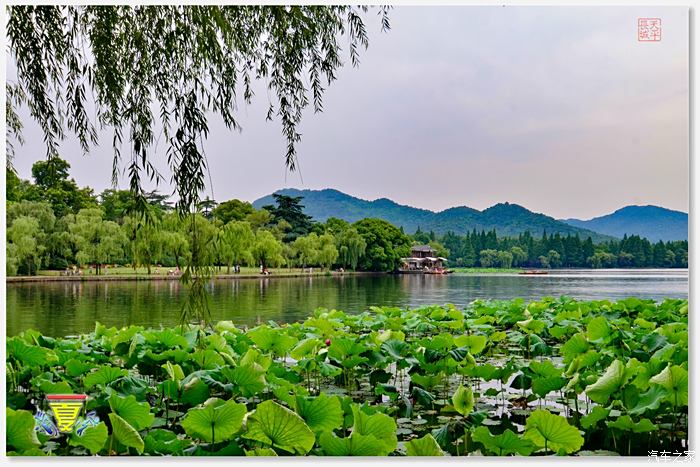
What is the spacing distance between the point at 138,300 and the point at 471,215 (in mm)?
1495

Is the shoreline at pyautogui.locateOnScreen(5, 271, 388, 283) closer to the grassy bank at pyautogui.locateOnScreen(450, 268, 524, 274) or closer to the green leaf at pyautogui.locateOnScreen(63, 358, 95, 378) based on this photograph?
the green leaf at pyautogui.locateOnScreen(63, 358, 95, 378)

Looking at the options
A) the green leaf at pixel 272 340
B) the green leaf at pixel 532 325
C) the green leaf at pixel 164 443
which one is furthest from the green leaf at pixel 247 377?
the green leaf at pixel 532 325

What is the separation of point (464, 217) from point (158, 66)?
1.42m

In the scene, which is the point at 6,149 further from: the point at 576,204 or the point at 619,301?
the point at 619,301

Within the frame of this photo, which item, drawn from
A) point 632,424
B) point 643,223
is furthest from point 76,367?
point 643,223

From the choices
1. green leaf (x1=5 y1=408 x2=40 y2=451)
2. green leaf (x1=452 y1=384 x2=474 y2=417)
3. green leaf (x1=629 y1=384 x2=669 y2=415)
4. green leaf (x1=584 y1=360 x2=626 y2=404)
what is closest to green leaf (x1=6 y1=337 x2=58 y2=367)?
green leaf (x1=5 y1=408 x2=40 y2=451)

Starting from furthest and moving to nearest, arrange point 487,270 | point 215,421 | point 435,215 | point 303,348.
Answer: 1. point 487,270
2. point 435,215
3. point 303,348
4. point 215,421

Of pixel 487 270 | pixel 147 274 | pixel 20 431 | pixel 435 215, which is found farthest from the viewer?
pixel 487 270

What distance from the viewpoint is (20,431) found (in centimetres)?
192

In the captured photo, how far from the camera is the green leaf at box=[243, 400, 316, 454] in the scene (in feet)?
5.40

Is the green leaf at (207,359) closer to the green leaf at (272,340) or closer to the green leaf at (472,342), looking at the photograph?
the green leaf at (272,340)

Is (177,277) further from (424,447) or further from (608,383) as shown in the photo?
(608,383)

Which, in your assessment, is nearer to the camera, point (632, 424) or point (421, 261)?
point (632, 424)

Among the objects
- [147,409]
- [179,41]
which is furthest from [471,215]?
[147,409]
